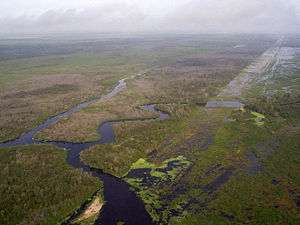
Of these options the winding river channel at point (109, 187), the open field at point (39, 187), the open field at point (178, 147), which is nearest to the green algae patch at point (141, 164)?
the open field at point (178, 147)

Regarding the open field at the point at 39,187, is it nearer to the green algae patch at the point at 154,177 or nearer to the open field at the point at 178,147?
the open field at the point at 178,147

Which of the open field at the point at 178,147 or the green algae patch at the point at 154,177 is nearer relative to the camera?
the open field at the point at 178,147

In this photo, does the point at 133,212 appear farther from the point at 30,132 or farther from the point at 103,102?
the point at 103,102

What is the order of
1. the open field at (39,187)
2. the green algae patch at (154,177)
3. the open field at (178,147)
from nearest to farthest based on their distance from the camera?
the open field at (39,187) → the open field at (178,147) → the green algae patch at (154,177)

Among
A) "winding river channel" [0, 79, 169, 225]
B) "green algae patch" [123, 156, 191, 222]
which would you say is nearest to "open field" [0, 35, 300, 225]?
"green algae patch" [123, 156, 191, 222]

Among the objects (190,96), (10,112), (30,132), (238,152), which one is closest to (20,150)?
(30,132)

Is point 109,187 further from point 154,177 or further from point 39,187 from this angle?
point 39,187
